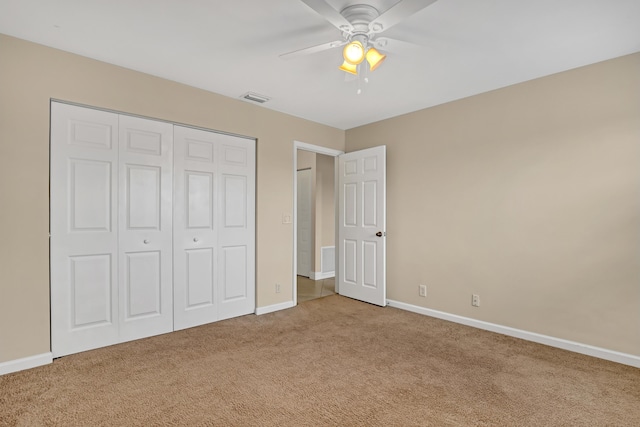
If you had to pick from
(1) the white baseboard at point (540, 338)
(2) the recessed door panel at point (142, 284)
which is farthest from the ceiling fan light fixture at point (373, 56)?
(1) the white baseboard at point (540, 338)

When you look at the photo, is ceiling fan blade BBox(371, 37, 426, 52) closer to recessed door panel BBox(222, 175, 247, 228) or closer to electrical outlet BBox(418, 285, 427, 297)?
recessed door panel BBox(222, 175, 247, 228)

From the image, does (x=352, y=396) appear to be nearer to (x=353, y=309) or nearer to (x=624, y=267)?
(x=353, y=309)

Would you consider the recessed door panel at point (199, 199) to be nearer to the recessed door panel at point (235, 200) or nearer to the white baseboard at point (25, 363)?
the recessed door panel at point (235, 200)

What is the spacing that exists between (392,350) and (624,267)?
201 centimetres

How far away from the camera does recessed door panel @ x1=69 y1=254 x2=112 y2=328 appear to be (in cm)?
269

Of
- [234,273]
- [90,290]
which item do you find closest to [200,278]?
[234,273]

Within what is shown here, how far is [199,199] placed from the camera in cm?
344

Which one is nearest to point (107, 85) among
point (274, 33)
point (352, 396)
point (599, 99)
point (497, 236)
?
point (274, 33)

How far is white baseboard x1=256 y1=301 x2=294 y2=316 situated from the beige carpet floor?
592mm

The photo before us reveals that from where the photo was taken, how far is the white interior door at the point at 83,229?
261 centimetres

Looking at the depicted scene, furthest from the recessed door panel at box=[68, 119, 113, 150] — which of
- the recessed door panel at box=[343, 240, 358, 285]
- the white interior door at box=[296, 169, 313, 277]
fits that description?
the white interior door at box=[296, 169, 313, 277]

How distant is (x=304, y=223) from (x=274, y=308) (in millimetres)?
2451

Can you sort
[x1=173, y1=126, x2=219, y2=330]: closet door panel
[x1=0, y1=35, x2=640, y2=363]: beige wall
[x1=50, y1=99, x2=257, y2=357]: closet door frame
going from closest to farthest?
[x1=0, y1=35, x2=640, y2=363]: beige wall, [x1=50, y1=99, x2=257, y2=357]: closet door frame, [x1=173, y1=126, x2=219, y2=330]: closet door panel

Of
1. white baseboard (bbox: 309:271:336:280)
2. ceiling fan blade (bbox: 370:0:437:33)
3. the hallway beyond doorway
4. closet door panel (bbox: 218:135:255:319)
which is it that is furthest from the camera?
white baseboard (bbox: 309:271:336:280)
